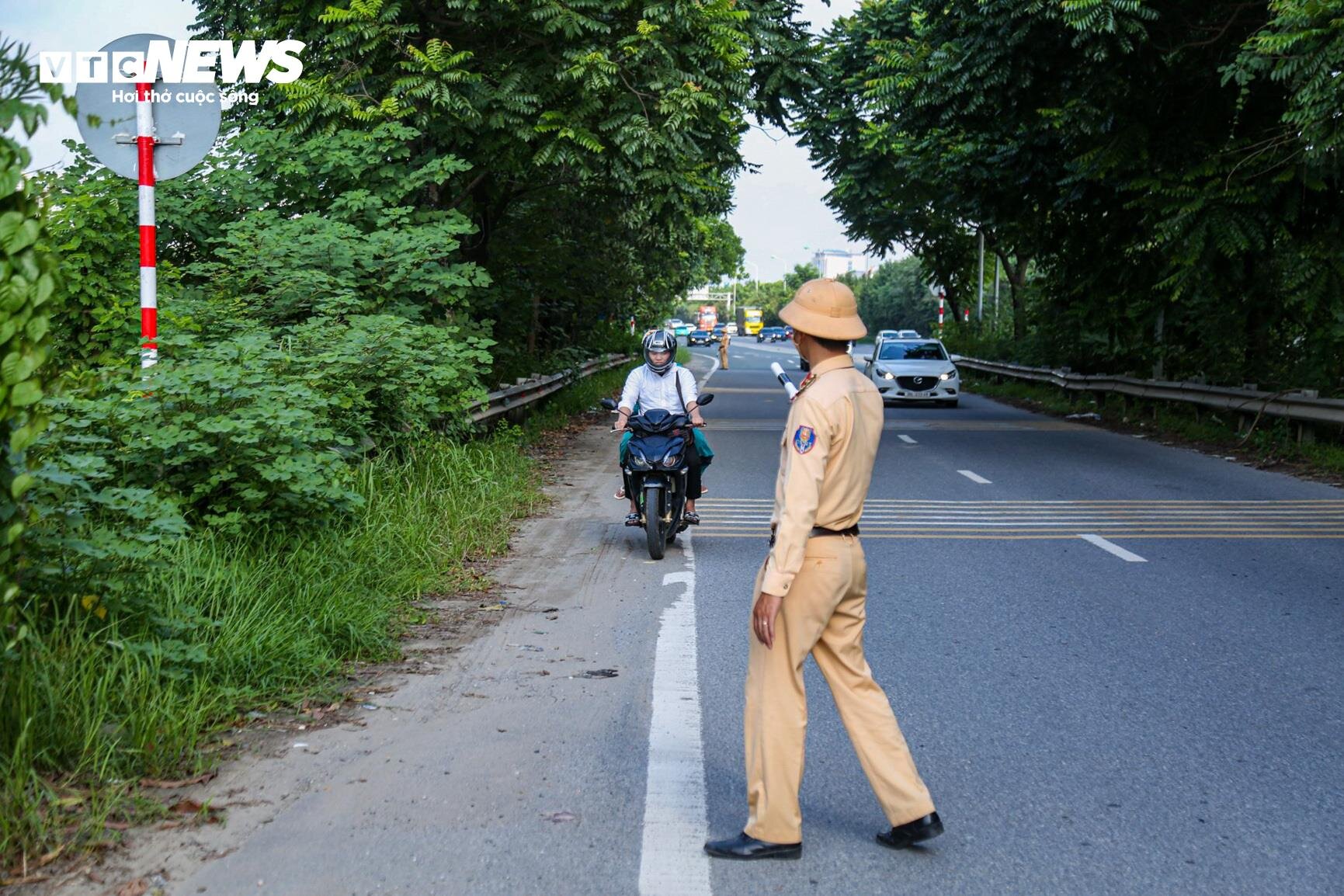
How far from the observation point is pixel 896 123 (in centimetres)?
1986

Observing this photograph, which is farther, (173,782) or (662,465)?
(662,465)

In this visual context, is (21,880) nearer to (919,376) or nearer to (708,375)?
(919,376)

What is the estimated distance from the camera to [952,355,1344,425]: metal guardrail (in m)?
17.3

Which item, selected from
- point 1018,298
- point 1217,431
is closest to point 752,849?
point 1217,431

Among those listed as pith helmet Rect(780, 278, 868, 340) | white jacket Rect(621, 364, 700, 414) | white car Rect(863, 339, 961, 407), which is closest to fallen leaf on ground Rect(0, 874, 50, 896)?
pith helmet Rect(780, 278, 868, 340)

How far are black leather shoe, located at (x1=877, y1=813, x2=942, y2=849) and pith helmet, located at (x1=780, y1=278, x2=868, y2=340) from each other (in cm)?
151

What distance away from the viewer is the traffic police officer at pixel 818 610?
4301 mm

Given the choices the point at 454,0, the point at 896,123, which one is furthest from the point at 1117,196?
the point at 454,0

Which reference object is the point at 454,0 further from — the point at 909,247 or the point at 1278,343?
the point at 909,247

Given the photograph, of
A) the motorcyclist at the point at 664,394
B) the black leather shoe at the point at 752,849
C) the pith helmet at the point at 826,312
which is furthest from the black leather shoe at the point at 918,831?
the motorcyclist at the point at 664,394

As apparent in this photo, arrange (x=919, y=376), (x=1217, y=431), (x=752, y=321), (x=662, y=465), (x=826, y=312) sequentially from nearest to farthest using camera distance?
(x=826, y=312) < (x=662, y=465) < (x=1217, y=431) < (x=919, y=376) < (x=752, y=321)

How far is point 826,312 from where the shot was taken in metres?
4.45

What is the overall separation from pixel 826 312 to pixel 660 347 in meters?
6.19

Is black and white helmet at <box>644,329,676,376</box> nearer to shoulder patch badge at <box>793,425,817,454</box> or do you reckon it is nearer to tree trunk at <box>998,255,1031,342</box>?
shoulder patch badge at <box>793,425,817,454</box>
